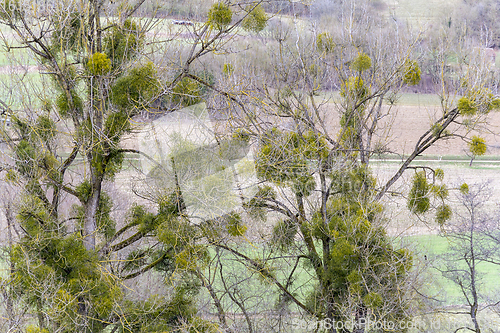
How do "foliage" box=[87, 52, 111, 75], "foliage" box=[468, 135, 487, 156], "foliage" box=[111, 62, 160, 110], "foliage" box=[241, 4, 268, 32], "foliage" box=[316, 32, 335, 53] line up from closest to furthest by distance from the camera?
"foliage" box=[87, 52, 111, 75] → "foliage" box=[241, 4, 268, 32] → "foliage" box=[111, 62, 160, 110] → "foliage" box=[468, 135, 487, 156] → "foliage" box=[316, 32, 335, 53]

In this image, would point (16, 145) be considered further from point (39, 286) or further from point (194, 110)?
point (194, 110)

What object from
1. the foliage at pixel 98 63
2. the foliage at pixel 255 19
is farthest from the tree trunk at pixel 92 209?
the foliage at pixel 255 19

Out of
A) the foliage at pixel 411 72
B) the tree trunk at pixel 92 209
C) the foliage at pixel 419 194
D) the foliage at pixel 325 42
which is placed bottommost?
the foliage at pixel 419 194

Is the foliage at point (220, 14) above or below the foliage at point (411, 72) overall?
above

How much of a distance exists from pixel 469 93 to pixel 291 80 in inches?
150

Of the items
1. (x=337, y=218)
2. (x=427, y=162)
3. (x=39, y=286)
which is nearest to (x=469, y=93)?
(x=337, y=218)

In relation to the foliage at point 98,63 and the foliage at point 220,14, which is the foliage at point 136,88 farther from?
the foliage at point 220,14

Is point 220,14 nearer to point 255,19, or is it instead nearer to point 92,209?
point 255,19

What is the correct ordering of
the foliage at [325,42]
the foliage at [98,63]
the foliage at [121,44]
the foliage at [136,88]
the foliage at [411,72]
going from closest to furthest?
the foliage at [98,63]
the foliage at [136,88]
the foliage at [121,44]
the foliage at [411,72]
the foliage at [325,42]

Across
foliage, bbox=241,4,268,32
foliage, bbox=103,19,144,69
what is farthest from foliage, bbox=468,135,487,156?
foliage, bbox=103,19,144,69

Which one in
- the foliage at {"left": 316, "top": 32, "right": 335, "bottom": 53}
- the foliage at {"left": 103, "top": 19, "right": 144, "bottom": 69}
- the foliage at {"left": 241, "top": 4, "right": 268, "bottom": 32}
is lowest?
the foliage at {"left": 316, "top": 32, "right": 335, "bottom": 53}

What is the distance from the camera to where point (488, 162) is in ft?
66.1

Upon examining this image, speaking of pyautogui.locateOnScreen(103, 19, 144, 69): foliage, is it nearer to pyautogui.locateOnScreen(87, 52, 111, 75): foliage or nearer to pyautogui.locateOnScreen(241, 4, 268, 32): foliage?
pyautogui.locateOnScreen(87, 52, 111, 75): foliage

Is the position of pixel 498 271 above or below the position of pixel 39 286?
below
